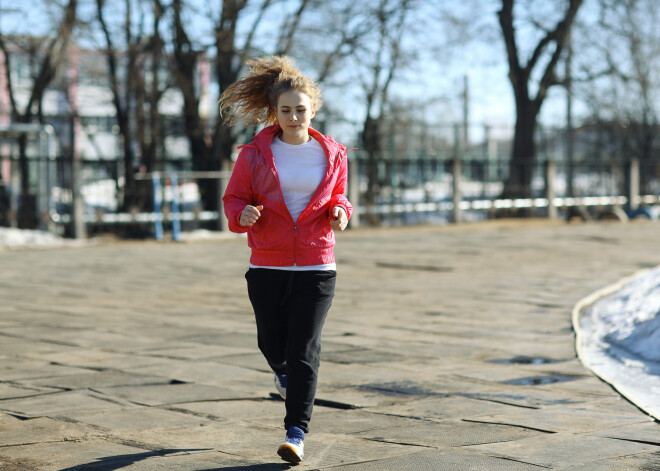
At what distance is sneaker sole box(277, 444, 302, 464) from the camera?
10.9ft

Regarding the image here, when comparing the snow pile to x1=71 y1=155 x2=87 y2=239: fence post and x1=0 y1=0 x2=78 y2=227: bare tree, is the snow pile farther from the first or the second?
x1=0 y1=0 x2=78 y2=227: bare tree

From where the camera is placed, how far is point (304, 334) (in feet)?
11.7

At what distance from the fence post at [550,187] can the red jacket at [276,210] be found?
2147 centimetres

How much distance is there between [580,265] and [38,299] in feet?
20.5

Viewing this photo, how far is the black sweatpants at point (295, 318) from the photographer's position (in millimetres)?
3549

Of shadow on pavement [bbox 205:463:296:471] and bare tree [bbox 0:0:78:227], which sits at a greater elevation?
bare tree [bbox 0:0:78:227]

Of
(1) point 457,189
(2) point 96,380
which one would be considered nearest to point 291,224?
(2) point 96,380

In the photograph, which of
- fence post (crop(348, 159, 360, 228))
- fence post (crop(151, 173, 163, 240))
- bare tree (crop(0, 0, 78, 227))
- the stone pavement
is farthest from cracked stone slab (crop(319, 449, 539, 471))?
fence post (crop(348, 159, 360, 228))

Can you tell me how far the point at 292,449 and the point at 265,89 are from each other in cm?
138

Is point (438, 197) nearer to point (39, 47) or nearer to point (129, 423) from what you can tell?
point (39, 47)

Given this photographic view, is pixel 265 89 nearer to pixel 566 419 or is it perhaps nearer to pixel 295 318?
pixel 295 318

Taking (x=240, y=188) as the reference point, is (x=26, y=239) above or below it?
below

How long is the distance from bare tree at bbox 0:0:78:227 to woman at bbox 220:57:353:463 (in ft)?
50.1

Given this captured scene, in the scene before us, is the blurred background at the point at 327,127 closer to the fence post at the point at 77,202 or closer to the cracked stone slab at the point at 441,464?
the fence post at the point at 77,202
